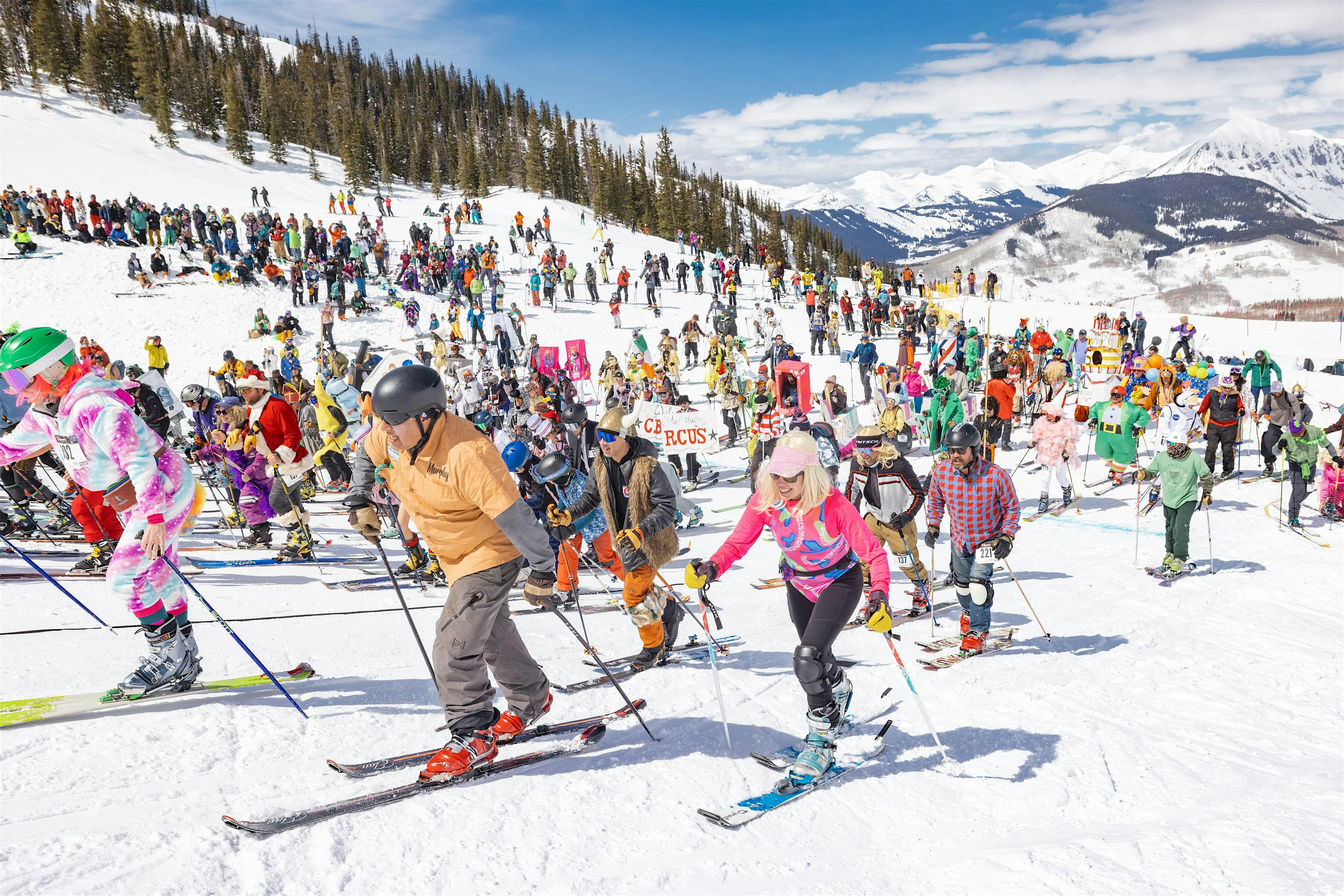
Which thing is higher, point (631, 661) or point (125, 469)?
point (125, 469)

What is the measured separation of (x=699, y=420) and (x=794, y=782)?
8.50 metres

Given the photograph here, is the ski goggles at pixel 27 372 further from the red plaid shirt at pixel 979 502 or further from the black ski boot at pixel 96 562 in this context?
the red plaid shirt at pixel 979 502

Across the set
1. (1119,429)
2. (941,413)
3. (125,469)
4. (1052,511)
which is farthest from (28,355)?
(1119,429)

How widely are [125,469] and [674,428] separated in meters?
8.45

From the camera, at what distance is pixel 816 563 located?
3949mm

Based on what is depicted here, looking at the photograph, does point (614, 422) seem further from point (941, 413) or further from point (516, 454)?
point (941, 413)

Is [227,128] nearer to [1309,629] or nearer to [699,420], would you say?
[699,420]

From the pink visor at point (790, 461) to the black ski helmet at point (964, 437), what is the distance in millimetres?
2539

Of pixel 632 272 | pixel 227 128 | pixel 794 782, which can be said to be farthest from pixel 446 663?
pixel 227 128

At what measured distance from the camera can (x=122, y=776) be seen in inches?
135

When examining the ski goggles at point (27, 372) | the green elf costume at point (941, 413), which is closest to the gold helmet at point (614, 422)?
the ski goggles at point (27, 372)

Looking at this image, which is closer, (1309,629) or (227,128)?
(1309,629)

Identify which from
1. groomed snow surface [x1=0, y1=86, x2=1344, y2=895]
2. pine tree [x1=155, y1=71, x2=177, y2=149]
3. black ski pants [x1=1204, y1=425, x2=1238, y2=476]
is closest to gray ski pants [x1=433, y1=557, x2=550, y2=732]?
groomed snow surface [x1=0, y1=86, x2=1344, y2=895]

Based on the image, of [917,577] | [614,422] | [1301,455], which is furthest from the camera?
[1301,455]
